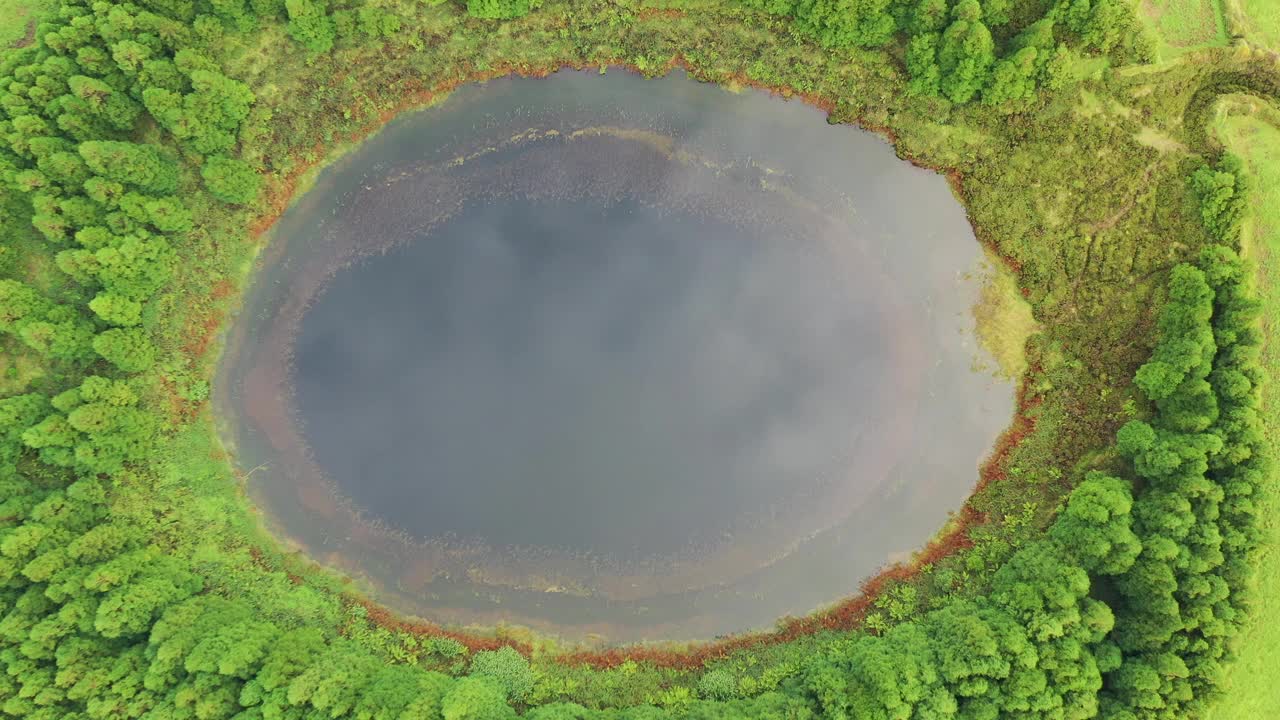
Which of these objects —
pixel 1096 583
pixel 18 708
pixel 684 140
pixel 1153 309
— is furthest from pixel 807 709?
pixel 18 708

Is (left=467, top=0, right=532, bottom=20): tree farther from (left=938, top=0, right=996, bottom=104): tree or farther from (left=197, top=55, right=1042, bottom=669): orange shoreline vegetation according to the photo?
(left=938, top=0, right=996, bottom=104): tree

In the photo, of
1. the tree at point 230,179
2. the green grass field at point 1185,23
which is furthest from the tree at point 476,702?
the green grass field at point 1185,23

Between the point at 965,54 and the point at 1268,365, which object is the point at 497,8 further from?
the point at 1268,365

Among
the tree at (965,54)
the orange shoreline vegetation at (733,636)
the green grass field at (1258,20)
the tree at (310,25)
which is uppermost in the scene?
the tree at (310,25)

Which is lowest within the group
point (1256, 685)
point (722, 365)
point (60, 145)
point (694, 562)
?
point (1256, 685)

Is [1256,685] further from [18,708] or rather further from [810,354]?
[18,708]

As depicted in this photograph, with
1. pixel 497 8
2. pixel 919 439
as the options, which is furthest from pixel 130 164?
pixel 919 439

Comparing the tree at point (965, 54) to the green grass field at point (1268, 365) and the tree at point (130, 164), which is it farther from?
the tree at point (130, 164)
